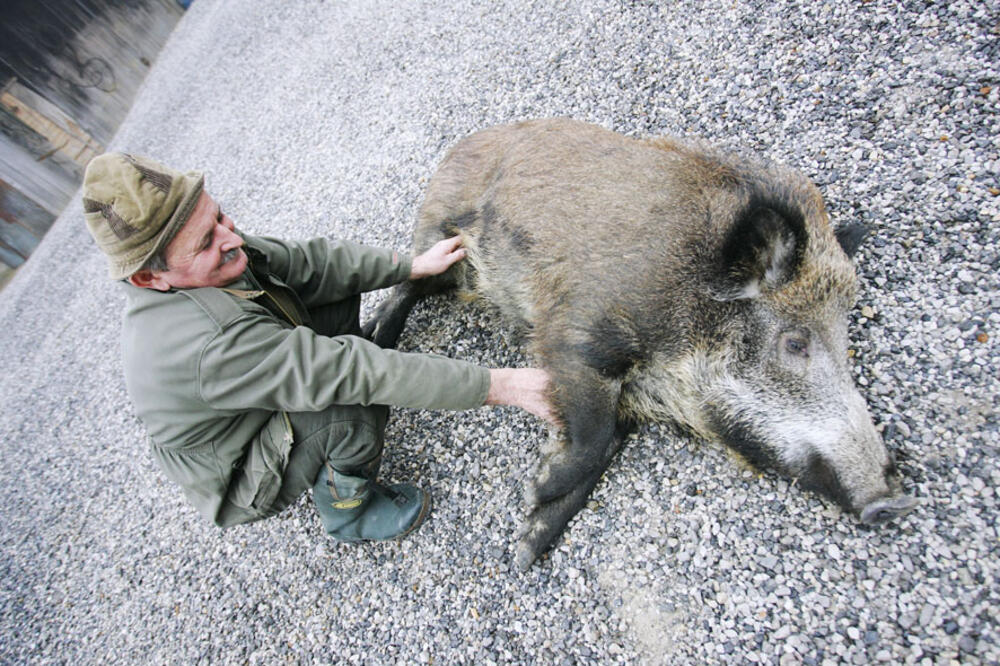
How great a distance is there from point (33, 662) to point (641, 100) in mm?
5141

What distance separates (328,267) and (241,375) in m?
1.01

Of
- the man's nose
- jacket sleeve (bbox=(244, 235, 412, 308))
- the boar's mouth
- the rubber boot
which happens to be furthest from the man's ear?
the boar's mouth

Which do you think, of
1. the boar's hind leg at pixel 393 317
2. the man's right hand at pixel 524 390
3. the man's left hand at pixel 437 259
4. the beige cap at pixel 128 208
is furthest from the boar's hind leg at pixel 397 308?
the beige cap at pixel 128 208

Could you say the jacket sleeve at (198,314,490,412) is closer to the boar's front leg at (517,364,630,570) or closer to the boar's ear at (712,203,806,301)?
the boar's front leg at (517,364,630,570)

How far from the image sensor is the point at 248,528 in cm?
325

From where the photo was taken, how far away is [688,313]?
95.3 inches

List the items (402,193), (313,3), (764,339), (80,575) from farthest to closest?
(313,3) → (402,193) → (80,575) → (764,339)

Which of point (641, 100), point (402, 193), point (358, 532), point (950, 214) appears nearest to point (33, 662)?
point (358, 532)

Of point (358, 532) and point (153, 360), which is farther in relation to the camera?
point (358, 532)

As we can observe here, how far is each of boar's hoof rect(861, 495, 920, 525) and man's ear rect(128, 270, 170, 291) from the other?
269 cm

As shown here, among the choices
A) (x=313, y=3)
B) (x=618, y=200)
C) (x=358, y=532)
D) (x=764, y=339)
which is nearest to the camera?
(x=764, y=339)

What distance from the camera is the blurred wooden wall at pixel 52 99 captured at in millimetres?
7516

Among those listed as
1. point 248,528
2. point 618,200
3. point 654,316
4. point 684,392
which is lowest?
point 248,528

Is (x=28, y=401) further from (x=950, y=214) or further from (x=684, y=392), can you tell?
(x=950, y=214)
